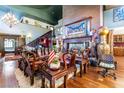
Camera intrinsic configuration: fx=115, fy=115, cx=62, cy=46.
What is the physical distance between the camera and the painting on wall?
85.3 inches

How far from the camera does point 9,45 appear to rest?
2.36 meters

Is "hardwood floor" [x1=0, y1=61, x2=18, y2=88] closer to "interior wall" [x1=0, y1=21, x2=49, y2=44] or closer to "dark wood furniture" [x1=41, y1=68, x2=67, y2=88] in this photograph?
"dark wood furniture" [x1=41, y1=68, x2=67, y2=88]

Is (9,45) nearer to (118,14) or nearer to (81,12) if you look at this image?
(81,12)

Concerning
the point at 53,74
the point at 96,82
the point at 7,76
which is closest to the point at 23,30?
the point at 53,74

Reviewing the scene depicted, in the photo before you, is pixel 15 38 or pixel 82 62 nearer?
pixel 15 38

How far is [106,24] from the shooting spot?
2396mm

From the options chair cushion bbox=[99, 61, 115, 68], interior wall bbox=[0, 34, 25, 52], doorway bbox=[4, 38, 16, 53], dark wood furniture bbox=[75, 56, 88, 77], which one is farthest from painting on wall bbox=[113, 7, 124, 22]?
doorway bbox=[4, 38, 16, 53]

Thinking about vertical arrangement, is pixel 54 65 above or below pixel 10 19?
below

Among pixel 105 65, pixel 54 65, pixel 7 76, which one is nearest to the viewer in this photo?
pixel 54 65

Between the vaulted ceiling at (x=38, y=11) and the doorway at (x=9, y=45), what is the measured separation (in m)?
0.52

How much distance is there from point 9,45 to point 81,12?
167cm

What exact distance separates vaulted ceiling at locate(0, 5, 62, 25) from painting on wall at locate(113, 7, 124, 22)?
108cm

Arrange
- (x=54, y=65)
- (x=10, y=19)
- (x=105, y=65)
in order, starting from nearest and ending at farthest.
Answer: (x=54, y=65)
(x=10, y=19)
(x=105, y=65)

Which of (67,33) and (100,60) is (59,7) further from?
(100,60)
